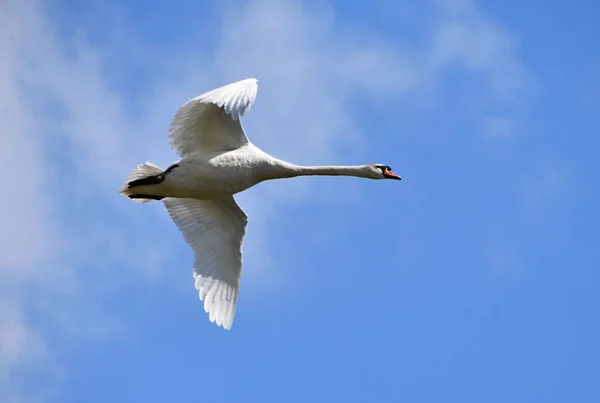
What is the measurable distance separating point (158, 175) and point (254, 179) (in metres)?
1.75

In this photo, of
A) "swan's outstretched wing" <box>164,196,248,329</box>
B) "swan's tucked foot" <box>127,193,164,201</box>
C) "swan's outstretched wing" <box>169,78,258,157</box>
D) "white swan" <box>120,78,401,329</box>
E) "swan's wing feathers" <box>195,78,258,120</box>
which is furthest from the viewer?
"swan's outstretched wing" <box>164,196,248,329</box>

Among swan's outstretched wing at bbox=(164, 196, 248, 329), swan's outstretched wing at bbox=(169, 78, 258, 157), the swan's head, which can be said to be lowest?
swan's outstretched wing at bbox=(164, 196, 248, 329)

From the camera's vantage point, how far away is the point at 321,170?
21.2 metres

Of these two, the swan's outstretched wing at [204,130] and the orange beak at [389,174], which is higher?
the orange beak at [389,174]

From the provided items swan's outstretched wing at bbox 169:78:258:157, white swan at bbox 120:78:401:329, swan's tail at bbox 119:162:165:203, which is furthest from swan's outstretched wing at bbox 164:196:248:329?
swan's outstretched wing at bbox 169:78:258:157

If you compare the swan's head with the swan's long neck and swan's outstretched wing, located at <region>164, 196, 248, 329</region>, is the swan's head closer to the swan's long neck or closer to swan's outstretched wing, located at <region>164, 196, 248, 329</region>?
the swan's long neck

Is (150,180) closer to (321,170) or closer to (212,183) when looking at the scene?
(212,183)

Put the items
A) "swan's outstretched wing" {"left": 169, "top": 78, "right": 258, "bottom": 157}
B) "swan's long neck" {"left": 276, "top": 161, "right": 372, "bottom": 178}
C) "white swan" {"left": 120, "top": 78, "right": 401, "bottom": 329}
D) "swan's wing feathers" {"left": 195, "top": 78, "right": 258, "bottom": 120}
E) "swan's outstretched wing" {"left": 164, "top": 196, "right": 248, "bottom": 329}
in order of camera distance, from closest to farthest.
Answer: "swan's wing feathers" {"left": 195, "top": 78, "right": 258, "bottom": 120} → "swan's outstretched wing" {"left": 169, "top": 78, "right": 258, "bottom": 157} → "white swan" {"left": 120, "top": 78, "right": 401, "bottom": 329} → "swan's long neck" {"left": 276, "top": 161, "right": 372, "bottom": 178} → "swan's outstretched wing" {"left": 164, "top": 196, "right": 248, "bottom": 329}

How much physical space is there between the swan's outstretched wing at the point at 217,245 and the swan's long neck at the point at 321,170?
135 centimetres

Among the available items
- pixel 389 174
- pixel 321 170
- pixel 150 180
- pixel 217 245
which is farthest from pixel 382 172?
pixel 150 180

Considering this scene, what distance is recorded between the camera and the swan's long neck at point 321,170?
20359 millimetres

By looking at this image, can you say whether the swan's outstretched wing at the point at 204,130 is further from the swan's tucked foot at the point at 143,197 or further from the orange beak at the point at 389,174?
the orange beak at the point at 389,174

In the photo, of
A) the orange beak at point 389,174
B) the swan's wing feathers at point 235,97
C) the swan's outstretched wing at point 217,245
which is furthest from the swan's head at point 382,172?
the swan's wing feathers at point 235,97

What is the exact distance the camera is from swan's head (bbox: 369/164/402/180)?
22.1m
